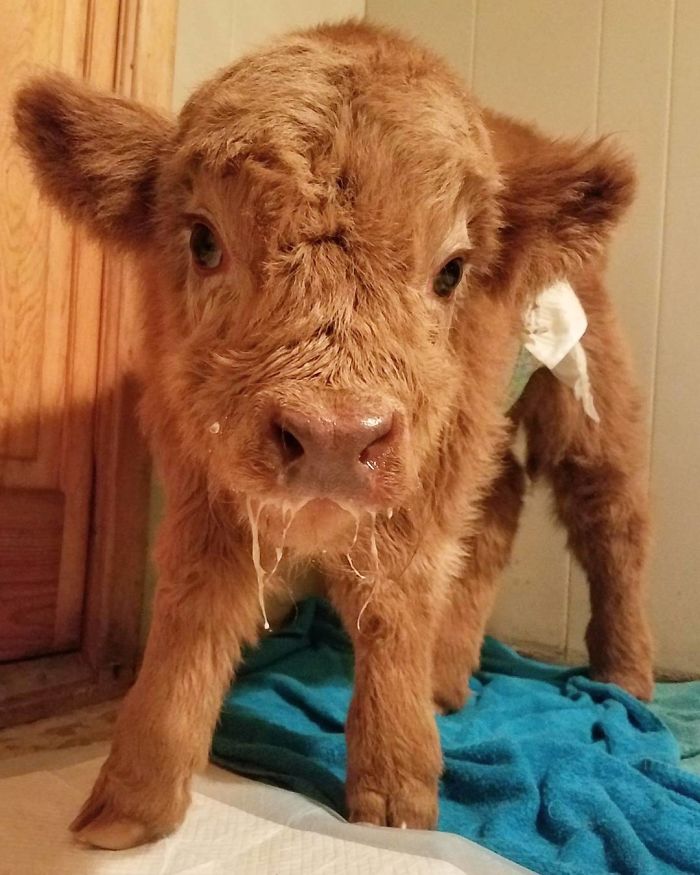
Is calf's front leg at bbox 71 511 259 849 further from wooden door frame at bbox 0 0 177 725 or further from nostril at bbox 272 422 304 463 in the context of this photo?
wooden door frame at bbox 0 0 177 725

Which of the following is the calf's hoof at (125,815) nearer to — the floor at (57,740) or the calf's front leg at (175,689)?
the calf's front leg at (175,689)

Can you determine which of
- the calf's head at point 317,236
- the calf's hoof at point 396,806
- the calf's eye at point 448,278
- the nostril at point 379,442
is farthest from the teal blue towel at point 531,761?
the calf's eye at point 448,278

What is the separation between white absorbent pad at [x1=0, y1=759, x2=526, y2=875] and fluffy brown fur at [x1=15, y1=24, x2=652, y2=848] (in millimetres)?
45

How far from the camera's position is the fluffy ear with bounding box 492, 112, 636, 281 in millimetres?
1212

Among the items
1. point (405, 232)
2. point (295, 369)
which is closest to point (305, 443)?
point (295, 369)

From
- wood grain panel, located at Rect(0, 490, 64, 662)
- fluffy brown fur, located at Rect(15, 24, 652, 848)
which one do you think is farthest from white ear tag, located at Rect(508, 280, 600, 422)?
wood grain panel, located at Rect(0, 490, 64, 662)

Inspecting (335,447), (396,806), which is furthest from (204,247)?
(396,806)

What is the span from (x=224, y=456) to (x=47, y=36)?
1.09 meters

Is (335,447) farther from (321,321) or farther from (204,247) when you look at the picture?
(204,247)

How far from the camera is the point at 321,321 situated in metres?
0.87

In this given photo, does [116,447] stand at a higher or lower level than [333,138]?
lower

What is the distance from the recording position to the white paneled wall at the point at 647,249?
2000mm

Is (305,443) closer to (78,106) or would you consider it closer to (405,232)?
(405,232)

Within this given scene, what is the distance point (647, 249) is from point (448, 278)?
115cm
